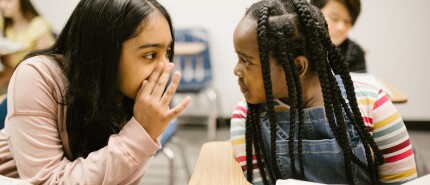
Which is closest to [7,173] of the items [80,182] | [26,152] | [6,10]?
[26,152]

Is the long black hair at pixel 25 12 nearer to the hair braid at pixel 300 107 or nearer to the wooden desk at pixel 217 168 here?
the wooden desk at pixel 217 168

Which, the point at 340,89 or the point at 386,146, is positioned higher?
the point at 340,89

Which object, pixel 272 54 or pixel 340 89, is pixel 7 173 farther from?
pixel 340 89

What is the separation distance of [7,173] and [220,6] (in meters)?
2.83

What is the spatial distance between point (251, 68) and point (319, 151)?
0.27 m

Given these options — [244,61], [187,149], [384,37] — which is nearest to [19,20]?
[187,149]

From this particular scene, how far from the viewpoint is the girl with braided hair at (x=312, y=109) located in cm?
89

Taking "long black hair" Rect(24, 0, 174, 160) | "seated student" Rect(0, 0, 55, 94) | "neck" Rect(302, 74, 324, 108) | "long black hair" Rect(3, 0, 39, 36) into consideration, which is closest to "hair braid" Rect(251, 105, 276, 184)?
"neck" Rect(302, 74, 324, 108)

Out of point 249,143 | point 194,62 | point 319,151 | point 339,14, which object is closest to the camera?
point 319,151

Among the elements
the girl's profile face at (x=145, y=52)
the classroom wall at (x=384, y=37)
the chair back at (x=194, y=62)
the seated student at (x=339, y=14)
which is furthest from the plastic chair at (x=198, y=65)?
the girl's profile face at (x=145, y=52)

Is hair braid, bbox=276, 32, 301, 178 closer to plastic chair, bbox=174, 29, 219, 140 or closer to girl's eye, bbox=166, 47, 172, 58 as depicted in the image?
girl's eye, bbox=166, 47, 172, 58

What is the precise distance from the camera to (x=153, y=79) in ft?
3.30

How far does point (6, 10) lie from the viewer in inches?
104

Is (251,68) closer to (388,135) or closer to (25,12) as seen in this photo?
(388,135)
